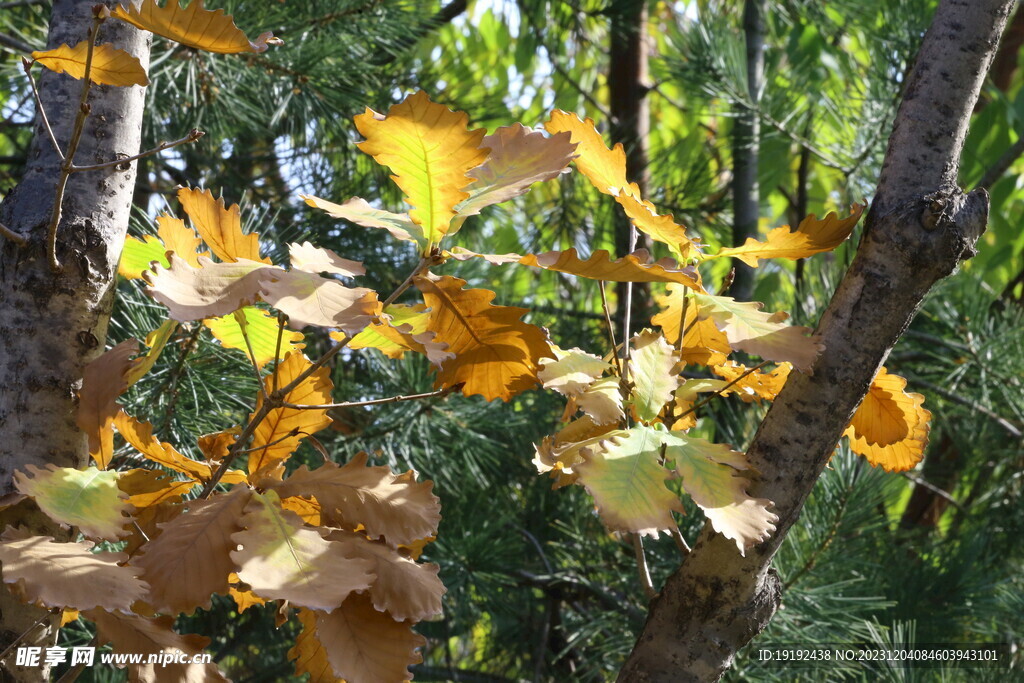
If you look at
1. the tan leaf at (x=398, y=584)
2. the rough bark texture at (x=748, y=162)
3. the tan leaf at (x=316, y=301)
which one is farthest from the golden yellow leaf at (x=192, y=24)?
the rough bark texture at (x=748, y=162)

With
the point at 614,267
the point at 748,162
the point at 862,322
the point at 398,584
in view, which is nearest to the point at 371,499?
the point at 398,584

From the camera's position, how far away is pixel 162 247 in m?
0.50

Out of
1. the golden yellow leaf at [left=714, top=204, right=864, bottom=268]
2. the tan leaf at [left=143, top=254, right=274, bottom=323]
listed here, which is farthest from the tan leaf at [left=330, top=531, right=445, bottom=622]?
the golden yellow leaf at [left=714, top=204, right=864, bottom=268]

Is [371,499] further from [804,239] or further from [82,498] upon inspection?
[804,239]

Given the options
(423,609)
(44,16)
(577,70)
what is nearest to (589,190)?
(577,70)

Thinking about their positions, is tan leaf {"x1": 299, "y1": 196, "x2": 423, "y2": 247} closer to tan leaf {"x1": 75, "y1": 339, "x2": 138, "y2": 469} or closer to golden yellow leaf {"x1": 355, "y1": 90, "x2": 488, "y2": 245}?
golden yellow leaf {"x1": 355, "y1": 90, "x2": 488, "y2": 245}

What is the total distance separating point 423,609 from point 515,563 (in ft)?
2.62

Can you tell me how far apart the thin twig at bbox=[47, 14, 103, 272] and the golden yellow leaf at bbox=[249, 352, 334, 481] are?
0.13m

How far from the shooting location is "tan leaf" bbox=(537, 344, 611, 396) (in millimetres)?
444

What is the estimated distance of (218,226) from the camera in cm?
45

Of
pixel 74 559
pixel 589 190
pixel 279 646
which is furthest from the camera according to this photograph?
pixel 589 190

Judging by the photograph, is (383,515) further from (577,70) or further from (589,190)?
(577,70)

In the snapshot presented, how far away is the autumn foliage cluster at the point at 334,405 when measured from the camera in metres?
0.35

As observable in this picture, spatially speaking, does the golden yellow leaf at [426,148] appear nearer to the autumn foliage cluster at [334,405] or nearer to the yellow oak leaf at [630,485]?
the autumn foliage cluster at [334,405]
